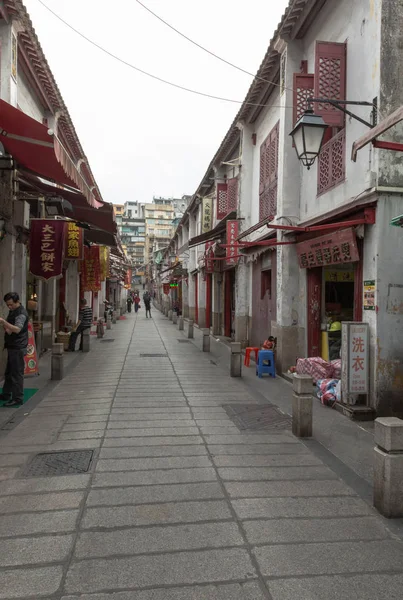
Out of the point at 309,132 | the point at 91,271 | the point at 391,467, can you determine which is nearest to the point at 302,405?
the point at 391,467

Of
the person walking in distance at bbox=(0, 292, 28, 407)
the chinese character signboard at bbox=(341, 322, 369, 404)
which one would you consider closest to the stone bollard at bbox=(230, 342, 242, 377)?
the chinese character signboard at bbox=(341, 322, 369, 404)

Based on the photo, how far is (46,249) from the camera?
1098 centimetres

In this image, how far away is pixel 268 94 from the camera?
510 inches

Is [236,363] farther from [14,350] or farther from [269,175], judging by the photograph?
[269,175]

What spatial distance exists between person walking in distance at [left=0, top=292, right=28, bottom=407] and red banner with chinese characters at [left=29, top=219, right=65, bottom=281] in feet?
10.5

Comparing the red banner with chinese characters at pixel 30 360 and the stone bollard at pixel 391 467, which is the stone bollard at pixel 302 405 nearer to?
the stone bollard at pixel 391 467

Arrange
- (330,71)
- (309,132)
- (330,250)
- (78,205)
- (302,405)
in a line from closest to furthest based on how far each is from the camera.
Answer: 1. (302,405)
2. (309,132)
3. (330,71)
4. (330,250)
5. (78,205)

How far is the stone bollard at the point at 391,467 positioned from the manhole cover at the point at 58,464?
10.5ft

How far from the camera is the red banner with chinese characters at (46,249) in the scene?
35.8 feet

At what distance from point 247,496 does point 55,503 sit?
6.24 feet

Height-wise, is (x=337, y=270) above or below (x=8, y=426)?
above

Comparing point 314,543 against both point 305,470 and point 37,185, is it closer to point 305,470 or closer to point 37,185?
point 305,470

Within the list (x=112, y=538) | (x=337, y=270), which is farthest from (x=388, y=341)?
(x=112, y=538)

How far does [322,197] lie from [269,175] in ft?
13.3
